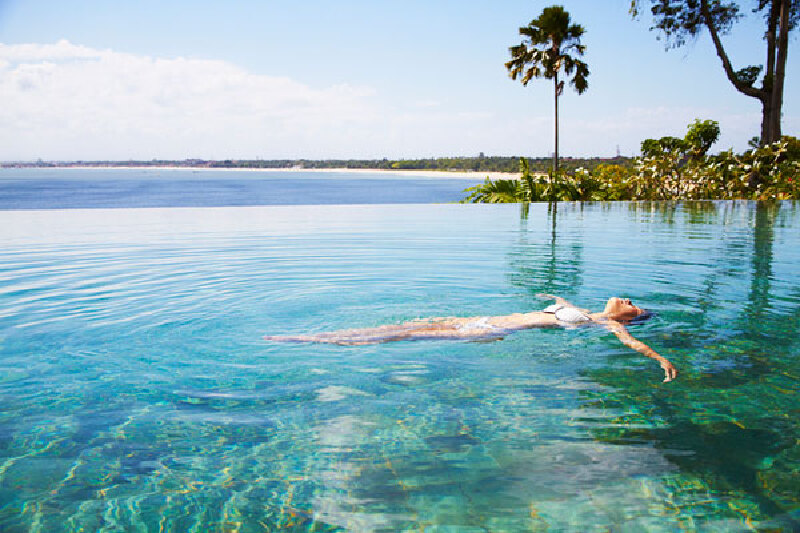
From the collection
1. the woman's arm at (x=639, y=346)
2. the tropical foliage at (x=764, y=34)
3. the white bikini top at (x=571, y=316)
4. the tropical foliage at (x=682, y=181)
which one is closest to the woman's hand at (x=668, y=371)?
the woman's arm at (x=639, y=346)

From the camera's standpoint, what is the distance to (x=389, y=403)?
3.62m

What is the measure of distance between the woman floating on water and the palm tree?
75.4 feet

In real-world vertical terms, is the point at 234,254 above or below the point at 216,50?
below

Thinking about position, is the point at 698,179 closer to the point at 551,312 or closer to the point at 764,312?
the point at 764,312

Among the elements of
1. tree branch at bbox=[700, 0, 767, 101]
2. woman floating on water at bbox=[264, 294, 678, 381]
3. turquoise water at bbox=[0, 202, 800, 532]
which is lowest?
turquoise water at bbox=[0, 202, 800, 532]

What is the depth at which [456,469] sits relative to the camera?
2766 mm

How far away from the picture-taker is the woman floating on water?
4.71 meters

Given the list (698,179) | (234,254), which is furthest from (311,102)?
(234,254)

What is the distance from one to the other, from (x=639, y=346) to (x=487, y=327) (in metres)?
1.19

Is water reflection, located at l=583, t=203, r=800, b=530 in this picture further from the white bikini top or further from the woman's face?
the white bikini top

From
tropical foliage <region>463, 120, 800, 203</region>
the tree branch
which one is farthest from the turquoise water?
the tree branch

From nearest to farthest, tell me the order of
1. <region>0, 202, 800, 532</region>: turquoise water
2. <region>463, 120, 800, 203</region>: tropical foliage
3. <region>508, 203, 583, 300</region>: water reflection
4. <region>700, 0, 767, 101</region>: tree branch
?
<region>0, 202, 800, 532</region>: turquoise water, <region>508, 203, 583, 300</region>: water reflection, <region>463, 120, 800, 203</region>: tropical foliage, <region>700, 0, 767, 101</region>: tree branch

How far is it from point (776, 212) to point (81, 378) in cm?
1589

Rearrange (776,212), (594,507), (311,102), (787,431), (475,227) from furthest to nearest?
(311,102) → (776,212) → (475,227) → (787,431) → (594,507)
